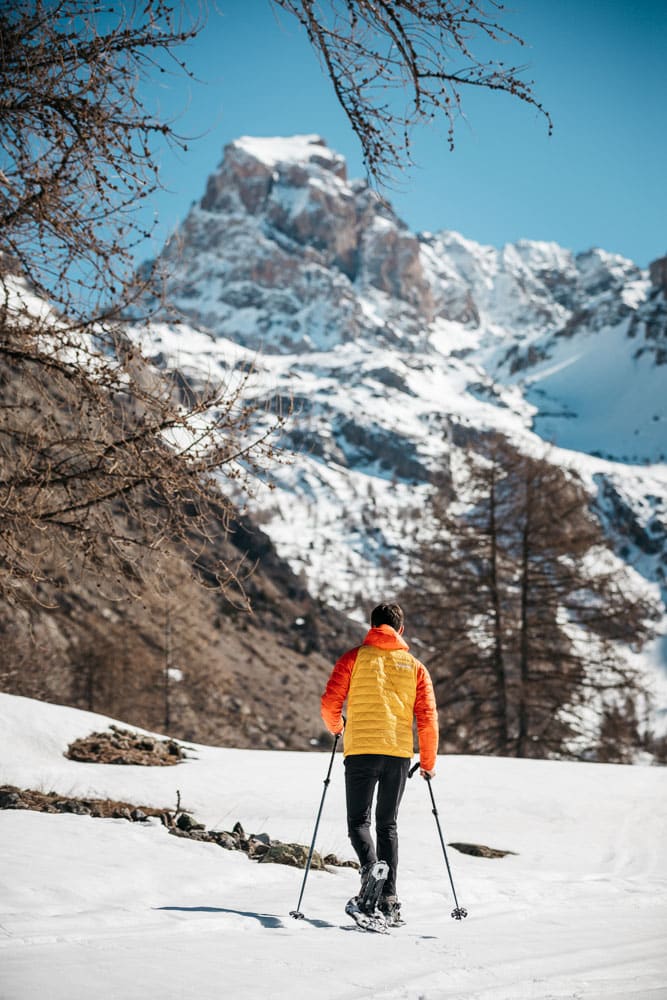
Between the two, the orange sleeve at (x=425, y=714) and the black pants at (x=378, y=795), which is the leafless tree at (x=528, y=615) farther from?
the black pants at (x=378, y=795)

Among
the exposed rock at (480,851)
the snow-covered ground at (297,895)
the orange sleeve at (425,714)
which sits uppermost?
the orange sleeve at (425,714)

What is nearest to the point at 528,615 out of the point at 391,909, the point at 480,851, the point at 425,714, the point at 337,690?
the point at 480,851

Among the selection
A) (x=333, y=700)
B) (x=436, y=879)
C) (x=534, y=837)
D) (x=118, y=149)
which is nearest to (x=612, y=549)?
(x=534, y=837)

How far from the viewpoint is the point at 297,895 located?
4773 mm

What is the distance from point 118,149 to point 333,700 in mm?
3527

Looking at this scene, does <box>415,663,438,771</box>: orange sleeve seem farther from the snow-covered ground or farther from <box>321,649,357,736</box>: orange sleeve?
the snow-covered ground

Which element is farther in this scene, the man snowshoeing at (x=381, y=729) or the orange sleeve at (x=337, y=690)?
the orange sleeve at (x=337, y=690)

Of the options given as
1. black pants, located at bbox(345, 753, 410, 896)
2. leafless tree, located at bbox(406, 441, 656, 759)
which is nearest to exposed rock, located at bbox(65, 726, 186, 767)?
black pants, located at bbox(345, 753, 410, 896)

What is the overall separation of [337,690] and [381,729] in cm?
35

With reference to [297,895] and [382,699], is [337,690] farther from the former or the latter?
[297,895]

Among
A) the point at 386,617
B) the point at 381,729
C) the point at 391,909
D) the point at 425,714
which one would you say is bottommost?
the point at 391,909

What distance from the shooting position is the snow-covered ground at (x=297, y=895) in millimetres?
2982

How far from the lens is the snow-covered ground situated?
9.78 ft

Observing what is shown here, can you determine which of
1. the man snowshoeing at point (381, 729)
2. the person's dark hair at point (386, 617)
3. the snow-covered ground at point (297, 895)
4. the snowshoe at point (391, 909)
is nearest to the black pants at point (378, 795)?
the man snowshoeing at point (381, 729)
